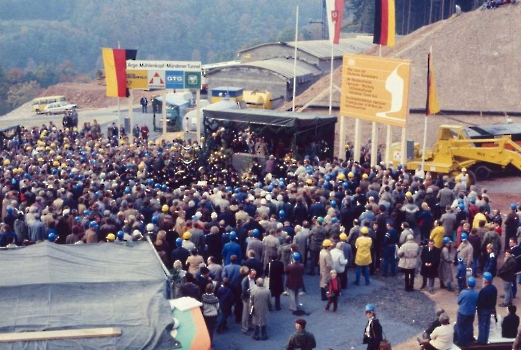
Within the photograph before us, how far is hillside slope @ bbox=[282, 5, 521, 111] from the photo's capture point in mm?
38688

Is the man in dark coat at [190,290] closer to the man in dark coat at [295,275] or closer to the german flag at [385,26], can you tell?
the man in dark coat at [295,275]

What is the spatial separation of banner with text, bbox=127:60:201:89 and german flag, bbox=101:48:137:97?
226 mm

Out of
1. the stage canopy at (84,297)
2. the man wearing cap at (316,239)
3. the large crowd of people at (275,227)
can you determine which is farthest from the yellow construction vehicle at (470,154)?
the stage canopy at (84,297)

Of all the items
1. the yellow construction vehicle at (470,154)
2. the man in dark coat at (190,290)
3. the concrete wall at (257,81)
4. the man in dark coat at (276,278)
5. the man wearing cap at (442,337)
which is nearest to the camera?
the man wearing cap at (442,337)

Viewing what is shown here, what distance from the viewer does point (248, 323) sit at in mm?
14766

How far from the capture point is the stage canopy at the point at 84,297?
1080cm

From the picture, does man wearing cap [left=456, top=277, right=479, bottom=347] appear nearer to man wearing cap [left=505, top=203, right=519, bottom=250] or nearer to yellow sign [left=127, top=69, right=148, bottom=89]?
man wearing cap [left=505, top=203, right=519, bottom=250]

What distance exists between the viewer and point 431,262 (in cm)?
1689

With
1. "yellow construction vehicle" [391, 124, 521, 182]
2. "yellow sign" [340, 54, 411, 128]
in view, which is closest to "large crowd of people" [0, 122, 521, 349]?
"yellow sign" [340, 54, 411, 128]

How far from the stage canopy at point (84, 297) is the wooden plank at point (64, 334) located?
6cm

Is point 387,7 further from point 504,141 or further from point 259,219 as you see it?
point 259,219

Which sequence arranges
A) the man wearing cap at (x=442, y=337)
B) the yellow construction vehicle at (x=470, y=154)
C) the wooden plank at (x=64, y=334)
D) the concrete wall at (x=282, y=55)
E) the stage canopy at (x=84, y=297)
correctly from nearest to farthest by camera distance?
1. the wooden plank at (x=64, y=334)
2. the stage canopy at (x=84, y=297)
3. the man wearing cap at (x=442, y=337)
4. the yellow construction vehicle at (x=470, y=154)
5. the concrete wall at (x=282, y=55)

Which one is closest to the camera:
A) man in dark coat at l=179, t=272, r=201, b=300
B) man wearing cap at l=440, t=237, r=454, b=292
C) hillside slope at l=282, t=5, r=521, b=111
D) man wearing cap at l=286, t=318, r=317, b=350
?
man wearing cap at l=286, t=318, r=317, b=350

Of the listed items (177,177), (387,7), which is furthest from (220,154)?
(387,7)
